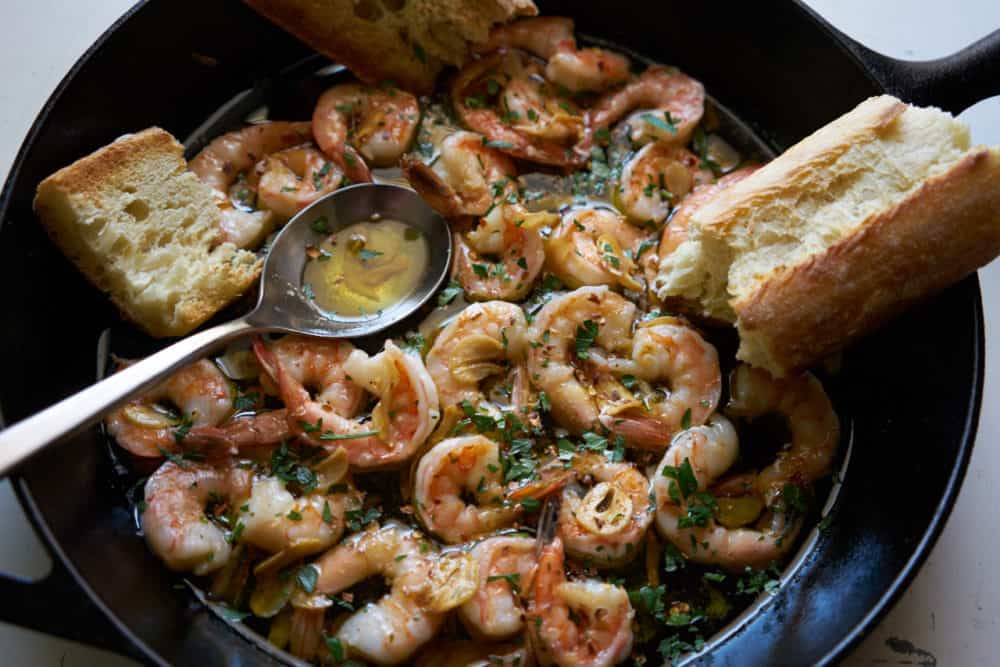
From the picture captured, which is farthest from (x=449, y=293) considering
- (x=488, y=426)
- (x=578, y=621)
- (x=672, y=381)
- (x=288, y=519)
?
(x=578, y=621)

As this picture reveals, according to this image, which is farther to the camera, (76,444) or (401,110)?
(401,110)

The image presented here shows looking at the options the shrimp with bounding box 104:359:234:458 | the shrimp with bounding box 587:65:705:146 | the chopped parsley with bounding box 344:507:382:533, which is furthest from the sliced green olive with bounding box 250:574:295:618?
the shrimp with bounding box 587:65:705:146

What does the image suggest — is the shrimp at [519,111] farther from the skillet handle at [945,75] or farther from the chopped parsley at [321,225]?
the skillet handle at [945,75]

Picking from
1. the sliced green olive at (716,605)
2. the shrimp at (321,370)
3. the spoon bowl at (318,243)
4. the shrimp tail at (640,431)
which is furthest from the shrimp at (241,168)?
the sliced green olive at (716,605)

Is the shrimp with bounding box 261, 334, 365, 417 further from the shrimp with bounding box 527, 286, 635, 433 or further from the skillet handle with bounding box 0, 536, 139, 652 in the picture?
the skillet handle with bounding box 0, 536, 139, 652

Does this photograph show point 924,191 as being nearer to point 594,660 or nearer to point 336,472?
point 594,660

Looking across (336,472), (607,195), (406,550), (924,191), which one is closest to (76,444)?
(336,472)

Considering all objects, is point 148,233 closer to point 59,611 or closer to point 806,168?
point 59,611
